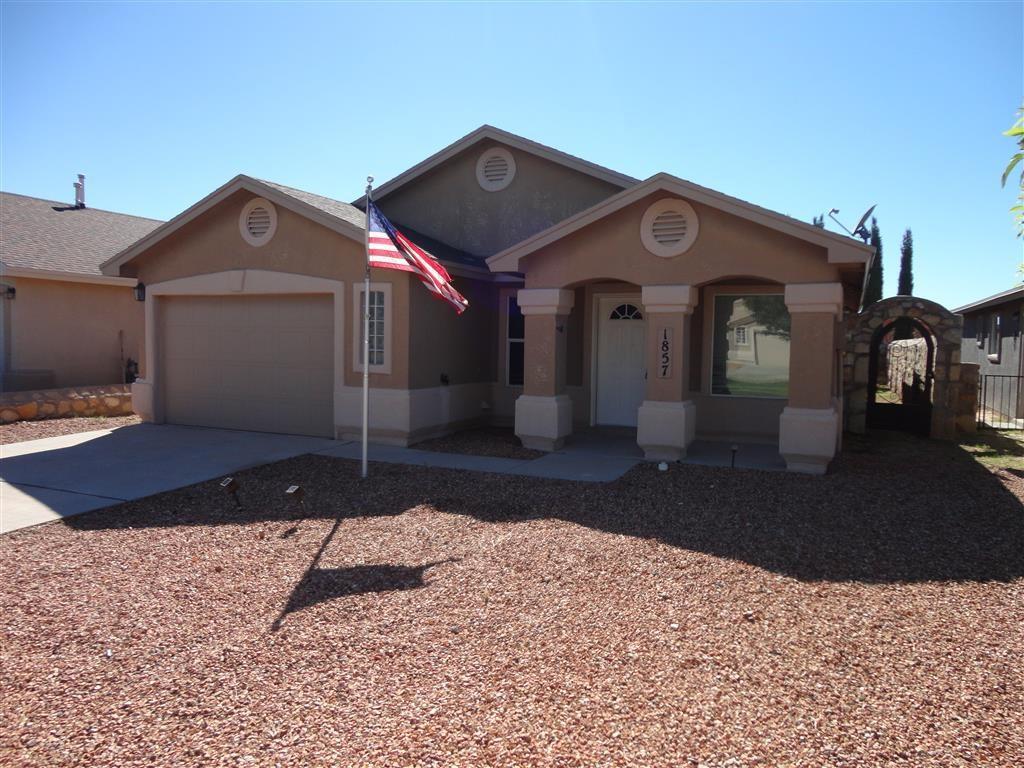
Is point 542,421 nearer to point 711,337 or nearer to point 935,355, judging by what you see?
point 711,337

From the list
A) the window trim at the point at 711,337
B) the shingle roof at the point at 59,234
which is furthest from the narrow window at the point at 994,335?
the shingle roof at the point at 59,234

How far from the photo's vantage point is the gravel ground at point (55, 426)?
12423mm

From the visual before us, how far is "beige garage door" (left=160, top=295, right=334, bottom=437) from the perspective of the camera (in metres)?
12.2

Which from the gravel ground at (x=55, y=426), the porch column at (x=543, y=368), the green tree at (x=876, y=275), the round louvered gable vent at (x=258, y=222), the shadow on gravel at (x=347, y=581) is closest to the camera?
the shadow on gravel at (x=347, y=581)

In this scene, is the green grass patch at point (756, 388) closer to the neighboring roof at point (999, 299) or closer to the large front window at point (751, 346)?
the large front window at point (751, 346)

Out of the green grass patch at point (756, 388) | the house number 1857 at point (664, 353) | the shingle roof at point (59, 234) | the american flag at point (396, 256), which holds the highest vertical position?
the shingle roof at point (59, 234)

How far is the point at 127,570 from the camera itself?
5934 millimetres

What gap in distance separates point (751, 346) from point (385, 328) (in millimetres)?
5860

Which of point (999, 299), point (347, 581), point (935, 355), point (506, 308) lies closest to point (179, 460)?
point (347, 581)

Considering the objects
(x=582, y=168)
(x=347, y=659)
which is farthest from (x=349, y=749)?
(x=582, y=168)

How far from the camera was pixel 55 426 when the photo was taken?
44.0 ft

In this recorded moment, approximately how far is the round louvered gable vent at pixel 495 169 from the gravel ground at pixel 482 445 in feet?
15.1

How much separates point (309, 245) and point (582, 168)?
4842 mm

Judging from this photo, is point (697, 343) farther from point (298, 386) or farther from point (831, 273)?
point (298, 386)
